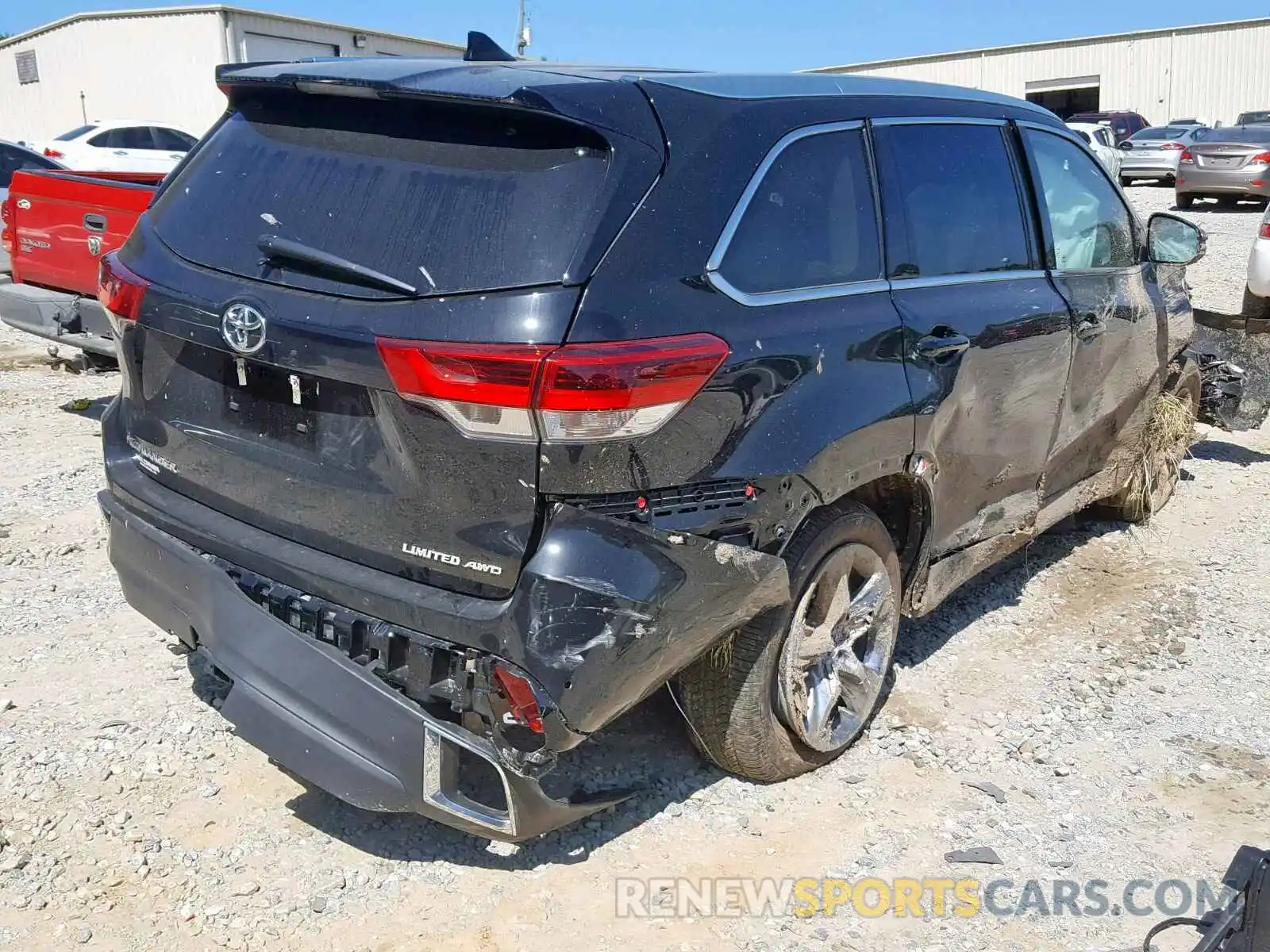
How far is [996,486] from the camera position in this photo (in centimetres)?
411

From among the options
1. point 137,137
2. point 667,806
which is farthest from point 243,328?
point 137,137

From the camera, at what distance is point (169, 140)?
19719 millimetres

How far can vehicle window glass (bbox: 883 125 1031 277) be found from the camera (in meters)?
3.54

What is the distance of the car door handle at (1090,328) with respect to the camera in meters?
4.34

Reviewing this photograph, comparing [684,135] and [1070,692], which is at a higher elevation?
[684,135]

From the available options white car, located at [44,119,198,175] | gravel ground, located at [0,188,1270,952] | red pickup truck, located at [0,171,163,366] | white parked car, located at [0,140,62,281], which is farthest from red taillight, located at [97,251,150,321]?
white car, located at [44,119,198,175]

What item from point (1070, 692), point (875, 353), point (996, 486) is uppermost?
point (875, 353)

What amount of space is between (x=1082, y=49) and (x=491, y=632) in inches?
1929

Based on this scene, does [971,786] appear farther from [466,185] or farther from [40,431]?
[40,431]

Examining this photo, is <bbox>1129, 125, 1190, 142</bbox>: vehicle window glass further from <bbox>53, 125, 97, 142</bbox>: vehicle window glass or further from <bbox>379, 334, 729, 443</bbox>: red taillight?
<bbox>379, 334, 729, 443</bbox>: red taillight

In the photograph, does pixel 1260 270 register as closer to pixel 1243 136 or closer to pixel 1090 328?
pixel 1090 328

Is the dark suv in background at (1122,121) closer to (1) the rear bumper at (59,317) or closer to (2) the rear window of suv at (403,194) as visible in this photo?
(1) the rear bumper at (59,317)

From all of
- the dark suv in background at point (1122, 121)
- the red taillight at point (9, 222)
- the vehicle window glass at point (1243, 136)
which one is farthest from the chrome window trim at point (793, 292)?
the dark suv in background at point (1122, 121)

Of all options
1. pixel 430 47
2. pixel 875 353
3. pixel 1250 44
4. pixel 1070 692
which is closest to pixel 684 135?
pixel 875 353
